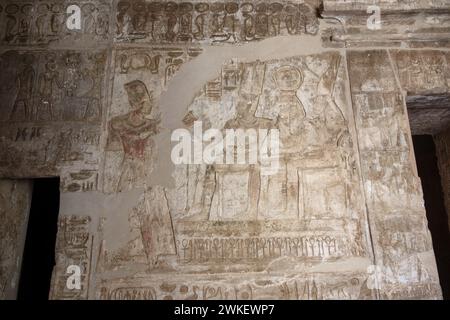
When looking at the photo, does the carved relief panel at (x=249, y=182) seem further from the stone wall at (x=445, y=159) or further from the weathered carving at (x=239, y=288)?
the stone wall at (x=445, y=159)

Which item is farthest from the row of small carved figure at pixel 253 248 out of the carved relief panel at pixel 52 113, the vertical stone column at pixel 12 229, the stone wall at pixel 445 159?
the stone wall at pixel 445 159

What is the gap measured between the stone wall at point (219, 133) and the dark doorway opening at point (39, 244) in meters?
1.90

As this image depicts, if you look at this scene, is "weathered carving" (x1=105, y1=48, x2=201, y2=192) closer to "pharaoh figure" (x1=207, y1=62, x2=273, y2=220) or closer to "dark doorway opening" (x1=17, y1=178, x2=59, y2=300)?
"pharaoh figure" (x1=207, y1=62, x2=273, y2=220)

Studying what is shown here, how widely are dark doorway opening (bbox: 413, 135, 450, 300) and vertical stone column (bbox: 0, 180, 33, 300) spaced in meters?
5.40

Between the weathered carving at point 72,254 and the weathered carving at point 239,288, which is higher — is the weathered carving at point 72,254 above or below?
above

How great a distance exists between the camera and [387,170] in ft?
12.9

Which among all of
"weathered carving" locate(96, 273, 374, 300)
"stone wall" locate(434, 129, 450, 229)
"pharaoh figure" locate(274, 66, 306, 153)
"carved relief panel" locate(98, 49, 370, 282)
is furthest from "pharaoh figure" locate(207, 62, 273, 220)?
"stone wall" locate(434, 129, 450, 229)

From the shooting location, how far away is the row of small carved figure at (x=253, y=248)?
3.66 meters

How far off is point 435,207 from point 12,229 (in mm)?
5622

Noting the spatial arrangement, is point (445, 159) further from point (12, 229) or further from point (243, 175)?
point (12, 229)

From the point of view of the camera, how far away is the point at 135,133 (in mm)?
3961

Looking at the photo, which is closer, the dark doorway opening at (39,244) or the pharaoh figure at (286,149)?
the pharaoh figure at (286,149)

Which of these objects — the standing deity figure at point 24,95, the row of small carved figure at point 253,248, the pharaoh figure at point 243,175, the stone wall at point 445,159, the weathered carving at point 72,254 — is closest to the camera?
the weathered carving at point 72,254

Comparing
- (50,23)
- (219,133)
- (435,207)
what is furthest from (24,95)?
(435,207)
